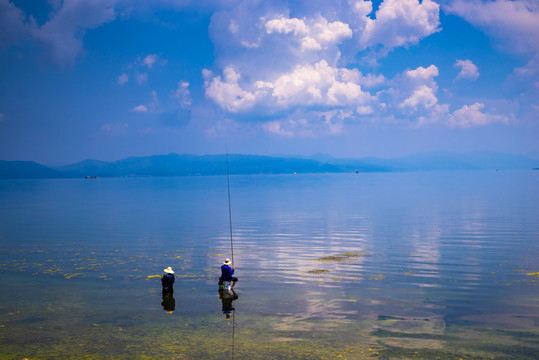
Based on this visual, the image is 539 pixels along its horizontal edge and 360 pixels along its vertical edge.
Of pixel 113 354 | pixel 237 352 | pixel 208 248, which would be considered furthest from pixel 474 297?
pixel 208 248

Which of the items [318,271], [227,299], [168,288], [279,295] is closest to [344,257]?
[318,271]

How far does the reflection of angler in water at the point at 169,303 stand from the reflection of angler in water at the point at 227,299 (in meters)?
2.39

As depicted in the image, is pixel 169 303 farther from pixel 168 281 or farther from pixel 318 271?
pixel 318 271

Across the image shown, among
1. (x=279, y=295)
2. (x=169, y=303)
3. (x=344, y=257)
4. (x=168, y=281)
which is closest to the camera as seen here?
(x=169, y=303)

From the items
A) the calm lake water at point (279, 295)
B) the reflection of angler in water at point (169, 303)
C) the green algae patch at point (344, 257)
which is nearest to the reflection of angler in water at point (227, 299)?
the calm lake water at point (279, 295)

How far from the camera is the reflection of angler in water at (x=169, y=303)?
21.2 meters

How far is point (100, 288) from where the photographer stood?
25.1 m

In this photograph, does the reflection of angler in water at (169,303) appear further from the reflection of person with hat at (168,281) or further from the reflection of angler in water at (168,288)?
the reflection of person with hat at (168,281)

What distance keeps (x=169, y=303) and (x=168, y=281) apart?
1.35 meters

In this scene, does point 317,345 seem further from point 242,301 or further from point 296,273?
point 296,273

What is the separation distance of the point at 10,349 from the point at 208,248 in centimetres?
2247

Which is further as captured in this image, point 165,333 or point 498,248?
point 498,248

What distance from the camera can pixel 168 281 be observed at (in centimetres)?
2322

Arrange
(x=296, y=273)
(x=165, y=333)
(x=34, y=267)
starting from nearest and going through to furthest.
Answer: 1. (x=165, y=333)
2. (x=296, y=273)
3. (x=34, y=267)
